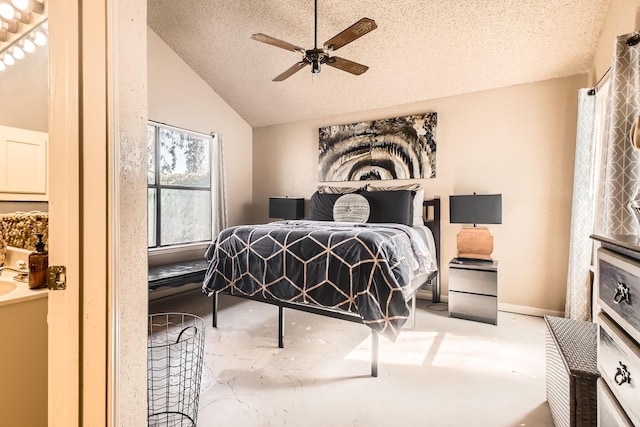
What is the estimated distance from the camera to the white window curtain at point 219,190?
14.9ft

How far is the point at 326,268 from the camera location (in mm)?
2342

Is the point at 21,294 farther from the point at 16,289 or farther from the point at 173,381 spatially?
the point at 173,381

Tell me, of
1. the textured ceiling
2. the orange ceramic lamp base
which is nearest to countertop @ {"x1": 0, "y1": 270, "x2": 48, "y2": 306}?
the textured ceiling

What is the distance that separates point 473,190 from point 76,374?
3.76 meters

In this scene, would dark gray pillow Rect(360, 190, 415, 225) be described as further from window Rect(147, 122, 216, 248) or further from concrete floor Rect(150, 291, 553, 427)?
window Rect(147, 122, 216, 248)

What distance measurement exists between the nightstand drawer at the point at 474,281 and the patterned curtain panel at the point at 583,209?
2.05 feet

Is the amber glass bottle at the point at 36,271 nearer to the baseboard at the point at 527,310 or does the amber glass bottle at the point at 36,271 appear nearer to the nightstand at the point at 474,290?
the nightstand at the point at 474,290

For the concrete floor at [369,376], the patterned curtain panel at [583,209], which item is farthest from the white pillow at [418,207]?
the patterned curtain panel at [583,209]

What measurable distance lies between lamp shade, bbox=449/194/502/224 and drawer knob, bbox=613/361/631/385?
7.75 ft

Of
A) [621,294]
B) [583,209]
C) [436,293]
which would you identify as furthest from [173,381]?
[583,209]

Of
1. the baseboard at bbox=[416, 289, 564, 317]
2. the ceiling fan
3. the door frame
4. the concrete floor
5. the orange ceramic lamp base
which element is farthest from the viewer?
the orange ceramic lamp base

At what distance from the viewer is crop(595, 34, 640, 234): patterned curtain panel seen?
1839mm

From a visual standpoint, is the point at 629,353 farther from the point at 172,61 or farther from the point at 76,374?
the point at 172,61

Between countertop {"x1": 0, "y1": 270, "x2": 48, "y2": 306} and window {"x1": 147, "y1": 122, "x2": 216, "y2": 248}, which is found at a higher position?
window {"x1": 147, "y1": 122, "x2": 216, "y2": 248}
